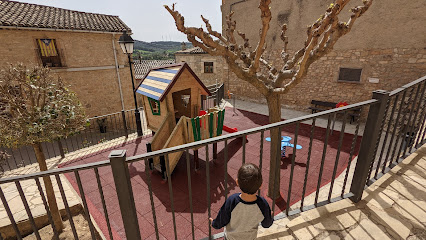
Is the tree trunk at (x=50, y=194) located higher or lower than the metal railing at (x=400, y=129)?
Result: lower

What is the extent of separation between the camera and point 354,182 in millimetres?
2734

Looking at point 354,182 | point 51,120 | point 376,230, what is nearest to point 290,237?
point 376,230

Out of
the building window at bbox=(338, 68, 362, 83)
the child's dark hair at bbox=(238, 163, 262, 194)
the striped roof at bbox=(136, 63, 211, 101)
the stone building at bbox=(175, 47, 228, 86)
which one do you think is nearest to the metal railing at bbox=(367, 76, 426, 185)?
the child's dark hair at bbox=(238, 163, 262, 194)

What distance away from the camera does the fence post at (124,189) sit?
158cm

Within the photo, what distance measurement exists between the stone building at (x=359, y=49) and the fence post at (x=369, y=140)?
256 inches

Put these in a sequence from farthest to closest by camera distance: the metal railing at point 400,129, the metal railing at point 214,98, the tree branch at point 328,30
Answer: the metal railing at point 214,98
the tree branch at point 328,30
the metal railing at point 400,129

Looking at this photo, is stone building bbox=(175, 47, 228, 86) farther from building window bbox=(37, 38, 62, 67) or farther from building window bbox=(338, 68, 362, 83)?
building window bbox=(338, 68, 362, 83)

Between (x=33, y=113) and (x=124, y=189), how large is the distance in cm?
360

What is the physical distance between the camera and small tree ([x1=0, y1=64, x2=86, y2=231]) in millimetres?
3850

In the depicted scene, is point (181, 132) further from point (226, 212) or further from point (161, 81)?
point (226, 212)

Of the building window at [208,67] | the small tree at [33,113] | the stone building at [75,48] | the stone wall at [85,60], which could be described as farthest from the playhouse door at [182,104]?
the building window at [208,67]

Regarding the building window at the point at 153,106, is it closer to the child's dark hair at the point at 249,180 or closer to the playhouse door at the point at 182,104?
the playhouse door at the point at 182,104

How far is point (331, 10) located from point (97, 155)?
7247mm

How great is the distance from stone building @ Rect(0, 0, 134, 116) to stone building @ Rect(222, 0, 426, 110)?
947cm
